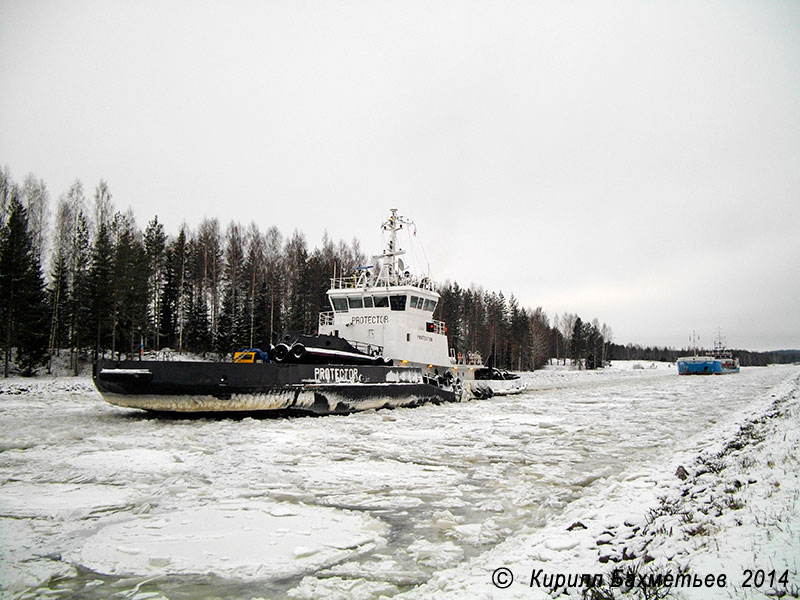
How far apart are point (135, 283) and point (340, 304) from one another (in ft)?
50.9

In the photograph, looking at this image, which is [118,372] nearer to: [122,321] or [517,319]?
[122,321]

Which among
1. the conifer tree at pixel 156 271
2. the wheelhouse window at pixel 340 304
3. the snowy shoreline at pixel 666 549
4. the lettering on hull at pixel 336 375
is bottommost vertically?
the snowy shoreline at pixel 666 549

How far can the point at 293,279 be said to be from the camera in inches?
1340

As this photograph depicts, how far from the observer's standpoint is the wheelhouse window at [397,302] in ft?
50.6

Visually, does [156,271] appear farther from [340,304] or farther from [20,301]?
[340,304]

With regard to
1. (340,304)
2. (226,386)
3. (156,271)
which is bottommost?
(226,386)

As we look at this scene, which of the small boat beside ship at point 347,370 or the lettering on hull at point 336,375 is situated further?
the lettering on hull at point 336,375

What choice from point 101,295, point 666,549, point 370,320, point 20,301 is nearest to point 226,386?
point 370,320

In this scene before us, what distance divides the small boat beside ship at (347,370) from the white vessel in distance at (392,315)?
0.03 meters

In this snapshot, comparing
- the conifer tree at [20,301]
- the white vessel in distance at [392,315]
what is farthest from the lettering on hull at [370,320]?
the conifer tree at [20,301]

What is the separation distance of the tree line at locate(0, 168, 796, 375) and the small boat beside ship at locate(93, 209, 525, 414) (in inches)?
163

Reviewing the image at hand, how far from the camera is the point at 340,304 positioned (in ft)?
52.9

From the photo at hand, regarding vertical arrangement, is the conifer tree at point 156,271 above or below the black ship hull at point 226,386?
above

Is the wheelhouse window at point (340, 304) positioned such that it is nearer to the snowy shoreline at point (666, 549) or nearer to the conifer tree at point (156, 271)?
the snowy shoreline at point (666, 549)
